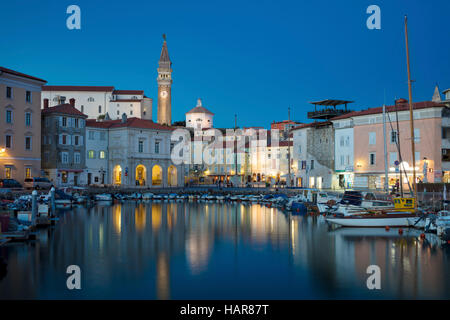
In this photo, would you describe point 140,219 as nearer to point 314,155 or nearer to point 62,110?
point 62,110

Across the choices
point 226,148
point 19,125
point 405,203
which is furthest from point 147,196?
point 405,203

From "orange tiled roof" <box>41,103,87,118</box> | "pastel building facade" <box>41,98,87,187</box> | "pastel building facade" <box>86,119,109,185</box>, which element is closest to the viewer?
"pastel building facade" <box>41,98,87,187</box>

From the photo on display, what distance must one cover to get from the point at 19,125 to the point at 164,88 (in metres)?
81.6

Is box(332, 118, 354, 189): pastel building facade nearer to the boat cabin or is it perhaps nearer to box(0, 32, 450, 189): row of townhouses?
box(0, 32, 450, 189): row of townhouses

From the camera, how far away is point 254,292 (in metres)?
17.1

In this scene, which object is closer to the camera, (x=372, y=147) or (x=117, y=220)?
(x=117, y=220)

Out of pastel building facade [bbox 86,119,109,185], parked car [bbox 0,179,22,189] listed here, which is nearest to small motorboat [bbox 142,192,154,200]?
pastel building facade [bbox 86,119,109,185]

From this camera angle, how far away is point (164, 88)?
134 metres

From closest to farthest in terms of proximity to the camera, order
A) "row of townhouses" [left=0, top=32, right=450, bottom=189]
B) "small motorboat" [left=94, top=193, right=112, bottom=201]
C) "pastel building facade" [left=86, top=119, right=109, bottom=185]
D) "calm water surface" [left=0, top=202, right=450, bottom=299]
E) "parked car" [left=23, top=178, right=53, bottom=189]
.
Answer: "calm water surface" [left=0, top=202, right=450, bottom=299]
"row of townhouses" [left=0, top=32, right=450, bottom=189]
"parked car" [left=23, top=178, right=53, bottom=189]
"small motorboat" [left=94, top=193, right=112, bottom=201]
"pastel building facade" [left=86, top=119, right=109, bottom=185]

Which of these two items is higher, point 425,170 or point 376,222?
point 425,170

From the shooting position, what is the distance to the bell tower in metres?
133

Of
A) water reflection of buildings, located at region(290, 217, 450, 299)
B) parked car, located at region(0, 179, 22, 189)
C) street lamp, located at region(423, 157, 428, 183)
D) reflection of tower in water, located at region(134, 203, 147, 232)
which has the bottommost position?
water reflection of buildings, located at region(290, 217, 450, 299)

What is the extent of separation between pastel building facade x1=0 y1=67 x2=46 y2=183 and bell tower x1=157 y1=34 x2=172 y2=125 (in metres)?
76.4

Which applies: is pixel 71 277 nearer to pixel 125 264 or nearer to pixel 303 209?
pixel 125 264
